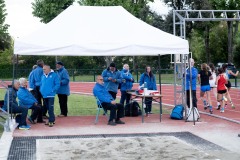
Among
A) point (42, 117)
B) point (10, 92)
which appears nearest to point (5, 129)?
point (10, 92)

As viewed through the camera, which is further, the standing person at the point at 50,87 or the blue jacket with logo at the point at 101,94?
the blue jacket with logo at the point at 101,94

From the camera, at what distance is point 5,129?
11391mm

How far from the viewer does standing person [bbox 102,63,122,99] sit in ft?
46.6

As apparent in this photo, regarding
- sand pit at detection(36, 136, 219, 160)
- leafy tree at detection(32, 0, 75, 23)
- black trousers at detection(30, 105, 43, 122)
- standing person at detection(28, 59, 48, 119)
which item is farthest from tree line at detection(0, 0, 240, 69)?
sand pit at detection(36, 136, 219, 160)

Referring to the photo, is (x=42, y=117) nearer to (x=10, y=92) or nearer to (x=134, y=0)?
(x=10, y=92)

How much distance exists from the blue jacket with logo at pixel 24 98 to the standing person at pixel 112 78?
2571 mm

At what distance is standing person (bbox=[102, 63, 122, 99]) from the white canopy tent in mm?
1360

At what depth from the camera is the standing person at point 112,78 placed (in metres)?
14.2

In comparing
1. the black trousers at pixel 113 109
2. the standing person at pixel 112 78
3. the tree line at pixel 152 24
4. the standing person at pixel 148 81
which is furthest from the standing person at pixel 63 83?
the tree line at pixel 152 24

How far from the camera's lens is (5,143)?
989 centimetres

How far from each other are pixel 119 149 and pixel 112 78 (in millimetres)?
5017

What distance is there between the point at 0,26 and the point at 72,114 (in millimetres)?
44546

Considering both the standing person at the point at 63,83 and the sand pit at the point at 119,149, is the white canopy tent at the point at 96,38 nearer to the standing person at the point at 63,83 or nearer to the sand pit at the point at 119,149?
the standing person at the point at 63,83

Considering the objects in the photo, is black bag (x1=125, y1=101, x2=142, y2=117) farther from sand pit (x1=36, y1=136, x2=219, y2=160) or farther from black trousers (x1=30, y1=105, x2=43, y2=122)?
sand pit (x1=36, y1=136, x2=219, y2=160)
